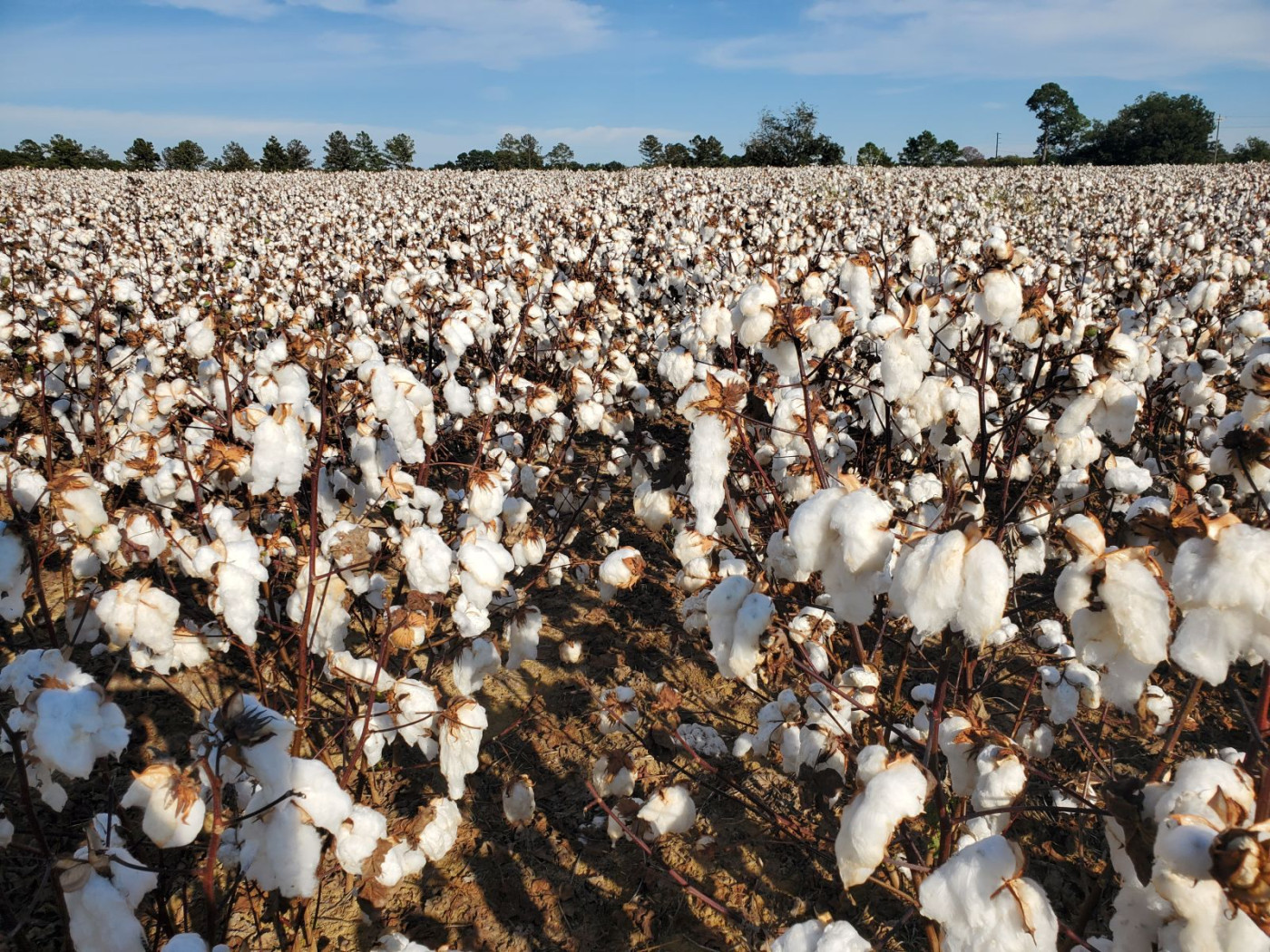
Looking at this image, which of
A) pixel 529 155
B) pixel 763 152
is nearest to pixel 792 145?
pixel 763 152

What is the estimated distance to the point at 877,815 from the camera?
4.30ft

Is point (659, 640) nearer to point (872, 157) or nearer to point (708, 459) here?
point (708, 459)

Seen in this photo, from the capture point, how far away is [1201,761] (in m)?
1.12

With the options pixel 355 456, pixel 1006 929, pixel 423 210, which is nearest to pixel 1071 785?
pixel 1006 929

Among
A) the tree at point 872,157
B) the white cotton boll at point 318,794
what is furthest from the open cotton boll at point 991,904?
the tree at point 872,157

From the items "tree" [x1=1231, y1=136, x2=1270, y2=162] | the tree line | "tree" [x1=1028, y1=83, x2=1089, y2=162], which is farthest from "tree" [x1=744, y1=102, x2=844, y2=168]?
"tree" [x1=1028, y1=83, x2=1089, y2=162]

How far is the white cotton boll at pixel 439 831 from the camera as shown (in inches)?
90.0

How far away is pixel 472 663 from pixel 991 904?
179cm

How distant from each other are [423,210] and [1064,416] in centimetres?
1592

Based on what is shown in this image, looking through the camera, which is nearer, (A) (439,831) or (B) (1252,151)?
(A) (439,831)

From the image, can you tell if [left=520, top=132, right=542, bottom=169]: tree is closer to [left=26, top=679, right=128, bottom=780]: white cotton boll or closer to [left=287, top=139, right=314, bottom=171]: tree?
[left=287, top=139, right=314, bottom=171]: tree

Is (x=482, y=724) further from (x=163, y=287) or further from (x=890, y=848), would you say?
(x=163, y=287)

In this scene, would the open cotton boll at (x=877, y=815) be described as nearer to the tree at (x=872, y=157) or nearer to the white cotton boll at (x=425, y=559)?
the white cotton boll at (x=425, y=559)

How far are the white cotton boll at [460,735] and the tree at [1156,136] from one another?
6472 centimetres
